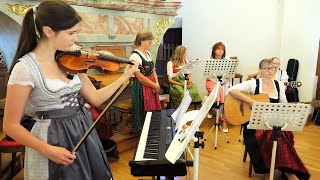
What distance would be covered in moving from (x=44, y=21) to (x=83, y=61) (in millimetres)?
334

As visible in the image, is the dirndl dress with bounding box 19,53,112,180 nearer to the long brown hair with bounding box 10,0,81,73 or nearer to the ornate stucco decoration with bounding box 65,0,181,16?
the long brown hair with bounding box 10,0,81,73

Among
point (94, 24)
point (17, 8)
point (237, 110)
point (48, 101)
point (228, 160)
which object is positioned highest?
point (17, 8)

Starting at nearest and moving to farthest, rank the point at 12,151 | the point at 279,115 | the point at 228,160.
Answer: the point at 279,115 → the point at 12,151 → the point at 228,160

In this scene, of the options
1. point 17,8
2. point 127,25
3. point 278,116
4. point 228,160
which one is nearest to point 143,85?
point 228,160

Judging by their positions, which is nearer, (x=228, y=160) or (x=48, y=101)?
(x=48, y=101)

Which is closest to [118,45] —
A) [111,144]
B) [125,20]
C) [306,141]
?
[125,20]

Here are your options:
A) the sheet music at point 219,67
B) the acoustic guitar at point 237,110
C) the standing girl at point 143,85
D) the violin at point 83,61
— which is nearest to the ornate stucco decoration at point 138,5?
the standing girl at point 143,85

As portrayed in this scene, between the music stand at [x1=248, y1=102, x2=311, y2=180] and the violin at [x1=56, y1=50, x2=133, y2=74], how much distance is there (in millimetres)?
1219

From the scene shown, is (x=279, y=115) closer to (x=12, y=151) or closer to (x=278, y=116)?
(x=278, y=116)

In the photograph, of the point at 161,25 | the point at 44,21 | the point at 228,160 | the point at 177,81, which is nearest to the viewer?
the point at 44,21

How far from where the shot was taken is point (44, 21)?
3.64 feet

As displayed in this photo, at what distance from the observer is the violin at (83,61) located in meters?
1.24

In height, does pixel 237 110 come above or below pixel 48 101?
below

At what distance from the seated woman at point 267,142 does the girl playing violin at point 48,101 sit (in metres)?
1.93
